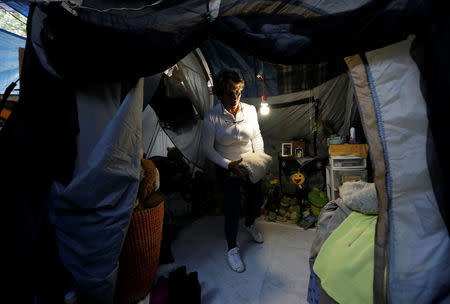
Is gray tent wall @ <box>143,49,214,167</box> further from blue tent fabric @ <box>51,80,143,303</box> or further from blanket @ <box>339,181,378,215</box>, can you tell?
blanket @ <box>339,181,378,215</box>

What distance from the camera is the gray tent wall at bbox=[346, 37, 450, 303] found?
59cm

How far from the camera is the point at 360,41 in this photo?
663mm

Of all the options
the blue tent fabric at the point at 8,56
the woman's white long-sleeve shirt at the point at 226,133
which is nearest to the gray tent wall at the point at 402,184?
the woman's white long-sleeve shirt at the point at 226,133

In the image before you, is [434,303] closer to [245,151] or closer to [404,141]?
[404,141]

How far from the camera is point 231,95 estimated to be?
152 centimetres

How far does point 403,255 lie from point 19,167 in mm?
1542

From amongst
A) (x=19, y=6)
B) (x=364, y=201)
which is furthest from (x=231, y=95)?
(x=19, y=6)

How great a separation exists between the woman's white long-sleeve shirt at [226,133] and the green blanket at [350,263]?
896 mm

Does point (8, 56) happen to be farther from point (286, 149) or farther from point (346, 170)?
point (346, 170)

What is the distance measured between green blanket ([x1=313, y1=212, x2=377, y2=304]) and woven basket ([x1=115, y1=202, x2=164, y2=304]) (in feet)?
2.77

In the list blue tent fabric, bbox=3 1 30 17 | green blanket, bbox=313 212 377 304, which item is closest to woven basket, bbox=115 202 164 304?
green blanket, bbox=313 212 377 304

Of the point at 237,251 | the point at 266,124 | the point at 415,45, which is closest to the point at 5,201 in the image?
the point at 237,251

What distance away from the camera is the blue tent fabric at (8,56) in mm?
1676

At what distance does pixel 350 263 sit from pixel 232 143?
3.64ft
